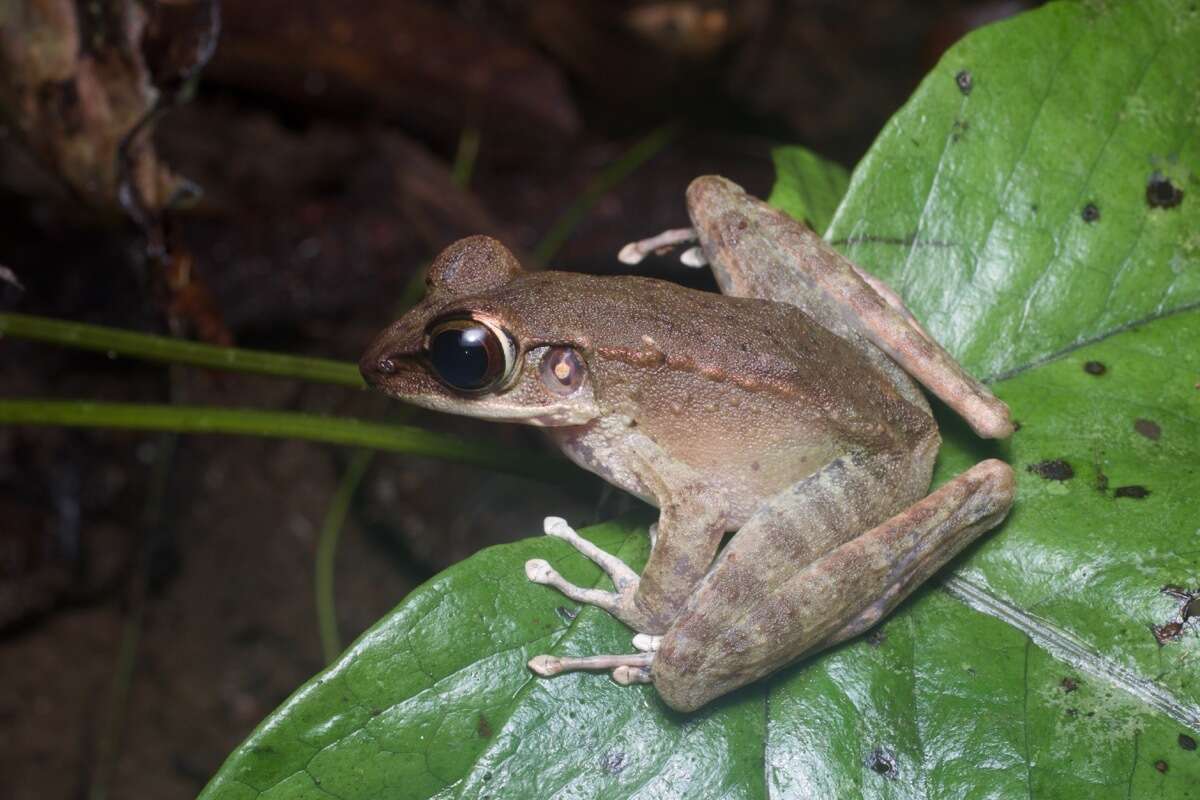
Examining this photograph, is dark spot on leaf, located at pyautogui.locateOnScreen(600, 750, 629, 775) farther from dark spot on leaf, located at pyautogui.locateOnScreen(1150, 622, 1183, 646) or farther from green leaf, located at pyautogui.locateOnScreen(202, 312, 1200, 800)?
dark spot on leaf, located at pyautogui.locateOnScreen(1150, 622, 1183, 646)

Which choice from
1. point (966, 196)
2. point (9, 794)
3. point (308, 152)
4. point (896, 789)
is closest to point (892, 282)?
point (966, 196)

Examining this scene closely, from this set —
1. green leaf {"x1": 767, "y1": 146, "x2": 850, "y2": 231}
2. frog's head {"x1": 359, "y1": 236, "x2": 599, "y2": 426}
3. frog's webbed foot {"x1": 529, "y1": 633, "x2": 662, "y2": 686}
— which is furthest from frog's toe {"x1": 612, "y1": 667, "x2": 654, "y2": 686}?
green leaf {"x1": 767, "y1": 146, "x2": 850, "y2": 231}

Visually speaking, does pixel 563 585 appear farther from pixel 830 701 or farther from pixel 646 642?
pixel 830 701

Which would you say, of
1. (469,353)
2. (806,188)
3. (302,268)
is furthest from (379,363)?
(302,268)

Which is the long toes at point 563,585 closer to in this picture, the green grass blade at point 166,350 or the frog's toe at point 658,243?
the green grass blade at point 166,350

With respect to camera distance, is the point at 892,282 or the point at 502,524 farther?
the point at 502,524

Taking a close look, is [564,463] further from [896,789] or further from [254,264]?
[254,264]
